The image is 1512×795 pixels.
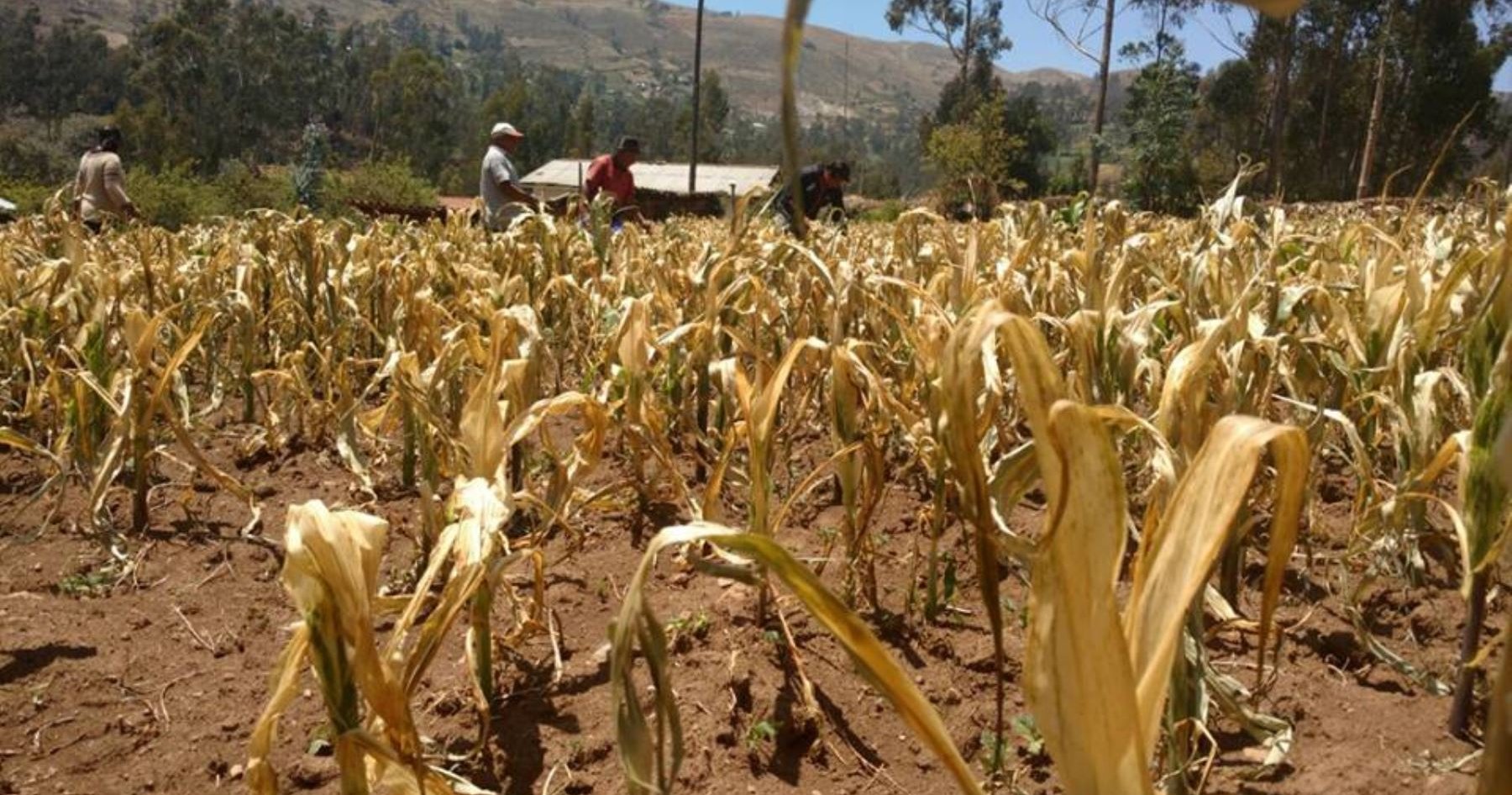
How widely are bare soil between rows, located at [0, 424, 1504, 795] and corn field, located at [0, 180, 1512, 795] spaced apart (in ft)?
0.07

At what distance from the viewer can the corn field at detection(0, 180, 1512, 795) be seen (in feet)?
2.24

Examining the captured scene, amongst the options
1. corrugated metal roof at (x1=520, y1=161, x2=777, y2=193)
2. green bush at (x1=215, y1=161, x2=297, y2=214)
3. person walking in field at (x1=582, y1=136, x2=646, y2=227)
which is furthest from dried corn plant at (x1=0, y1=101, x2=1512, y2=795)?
corrugated metal roof at (x1=520, y1=161, x2=777, y2=193)

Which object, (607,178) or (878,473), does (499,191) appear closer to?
(607,178)

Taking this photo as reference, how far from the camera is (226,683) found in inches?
69.8

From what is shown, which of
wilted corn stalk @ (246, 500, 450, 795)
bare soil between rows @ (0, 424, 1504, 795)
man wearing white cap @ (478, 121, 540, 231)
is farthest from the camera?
man wearing white cap @ (478, 121, 540, 231)

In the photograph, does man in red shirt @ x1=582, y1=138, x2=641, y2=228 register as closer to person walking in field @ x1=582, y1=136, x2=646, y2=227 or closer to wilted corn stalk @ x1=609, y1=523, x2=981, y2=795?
person walking in field @ x1=582, y1=136, x2=646, y2=227

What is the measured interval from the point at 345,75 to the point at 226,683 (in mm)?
93218

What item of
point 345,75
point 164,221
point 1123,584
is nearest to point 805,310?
point 1123,584

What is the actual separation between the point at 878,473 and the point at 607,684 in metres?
0.56

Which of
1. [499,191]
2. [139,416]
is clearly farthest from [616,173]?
[139,416]

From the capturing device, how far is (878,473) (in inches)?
69.7

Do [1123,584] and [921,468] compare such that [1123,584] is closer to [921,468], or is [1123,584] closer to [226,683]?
[921,468]

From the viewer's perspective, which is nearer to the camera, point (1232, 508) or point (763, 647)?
point (1232, 508)

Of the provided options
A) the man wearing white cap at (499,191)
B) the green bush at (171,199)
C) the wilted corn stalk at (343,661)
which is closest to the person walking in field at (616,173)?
the man wearing white cap at (499,191)
